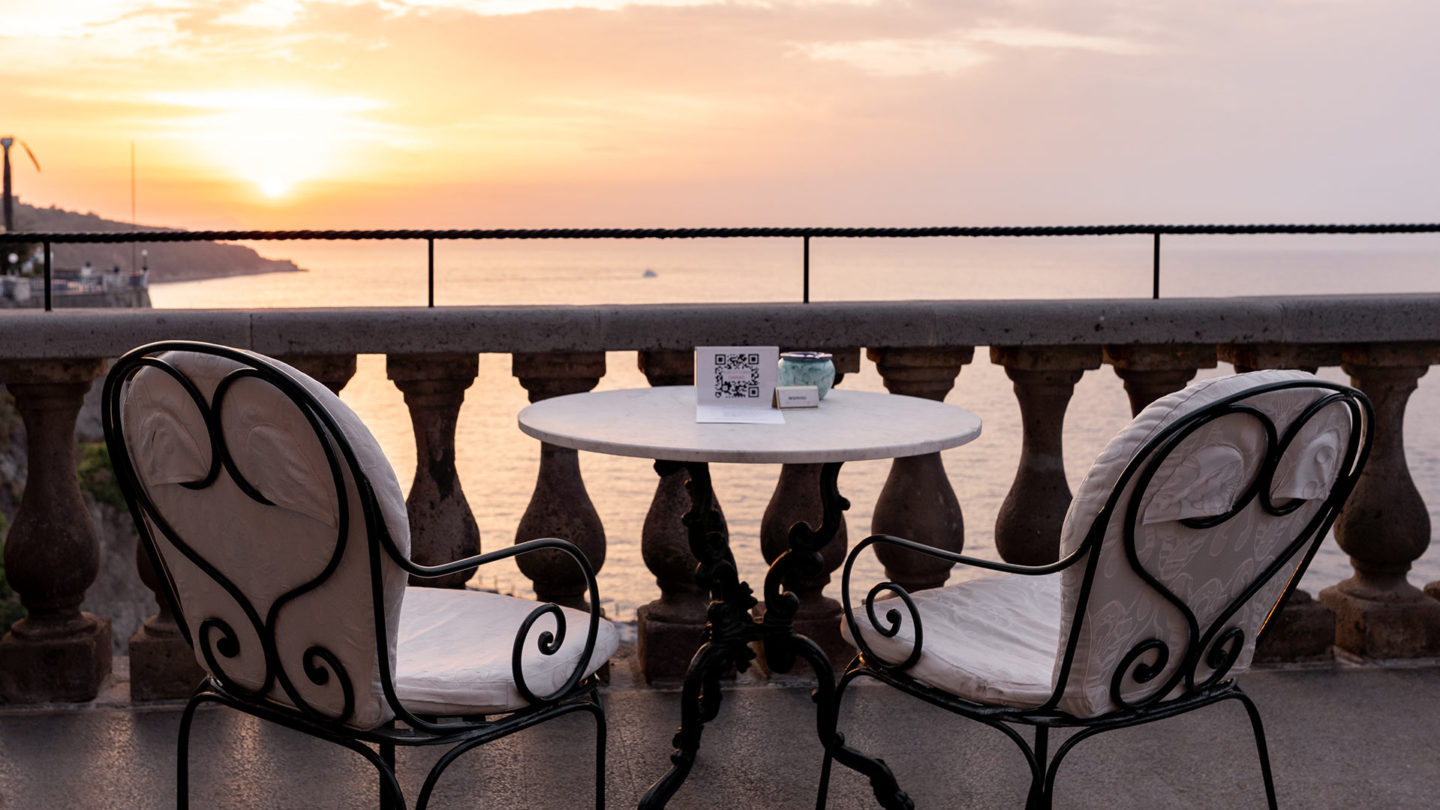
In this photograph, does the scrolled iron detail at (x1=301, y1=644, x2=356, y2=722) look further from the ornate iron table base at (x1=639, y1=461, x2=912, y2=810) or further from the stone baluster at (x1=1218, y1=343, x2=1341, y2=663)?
the stone baluster at (x1=1218, y1=343, x2=1341, y2=663)

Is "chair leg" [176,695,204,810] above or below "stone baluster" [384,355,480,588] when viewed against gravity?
below

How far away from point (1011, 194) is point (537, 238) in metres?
33.3

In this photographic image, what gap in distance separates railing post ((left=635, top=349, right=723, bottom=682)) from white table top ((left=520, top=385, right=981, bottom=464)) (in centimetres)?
34

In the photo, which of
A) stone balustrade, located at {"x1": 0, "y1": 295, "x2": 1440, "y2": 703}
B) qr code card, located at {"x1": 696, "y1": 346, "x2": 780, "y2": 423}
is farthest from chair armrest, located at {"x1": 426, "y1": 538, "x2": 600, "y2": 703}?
stone balustrade, located at {"x1": 0, "y1": 295, "x2": 1440, "y2": 703}

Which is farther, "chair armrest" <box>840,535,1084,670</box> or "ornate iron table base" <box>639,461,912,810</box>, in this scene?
"ornate iron table base" <box>639,461,912,810</box>

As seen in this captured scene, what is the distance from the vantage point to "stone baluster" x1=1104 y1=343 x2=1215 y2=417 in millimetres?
2959

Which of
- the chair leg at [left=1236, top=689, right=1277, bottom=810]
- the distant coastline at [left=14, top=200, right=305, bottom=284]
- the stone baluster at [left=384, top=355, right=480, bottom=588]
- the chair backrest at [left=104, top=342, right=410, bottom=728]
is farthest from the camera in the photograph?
the distant coastline at [left=14, top=200, right=305, bottom=284]

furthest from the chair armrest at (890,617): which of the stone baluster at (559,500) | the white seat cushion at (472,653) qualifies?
the stone baluster at (559,500)

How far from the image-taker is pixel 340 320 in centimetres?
265

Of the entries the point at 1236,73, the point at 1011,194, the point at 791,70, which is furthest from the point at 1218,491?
the point at 1236,73

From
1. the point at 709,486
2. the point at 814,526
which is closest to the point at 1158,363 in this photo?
the point at 814,526

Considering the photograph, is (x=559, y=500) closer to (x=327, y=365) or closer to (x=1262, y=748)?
(x=327, y=365)

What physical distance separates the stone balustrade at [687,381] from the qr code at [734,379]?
1.32 feet

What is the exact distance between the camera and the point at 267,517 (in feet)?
5.24
